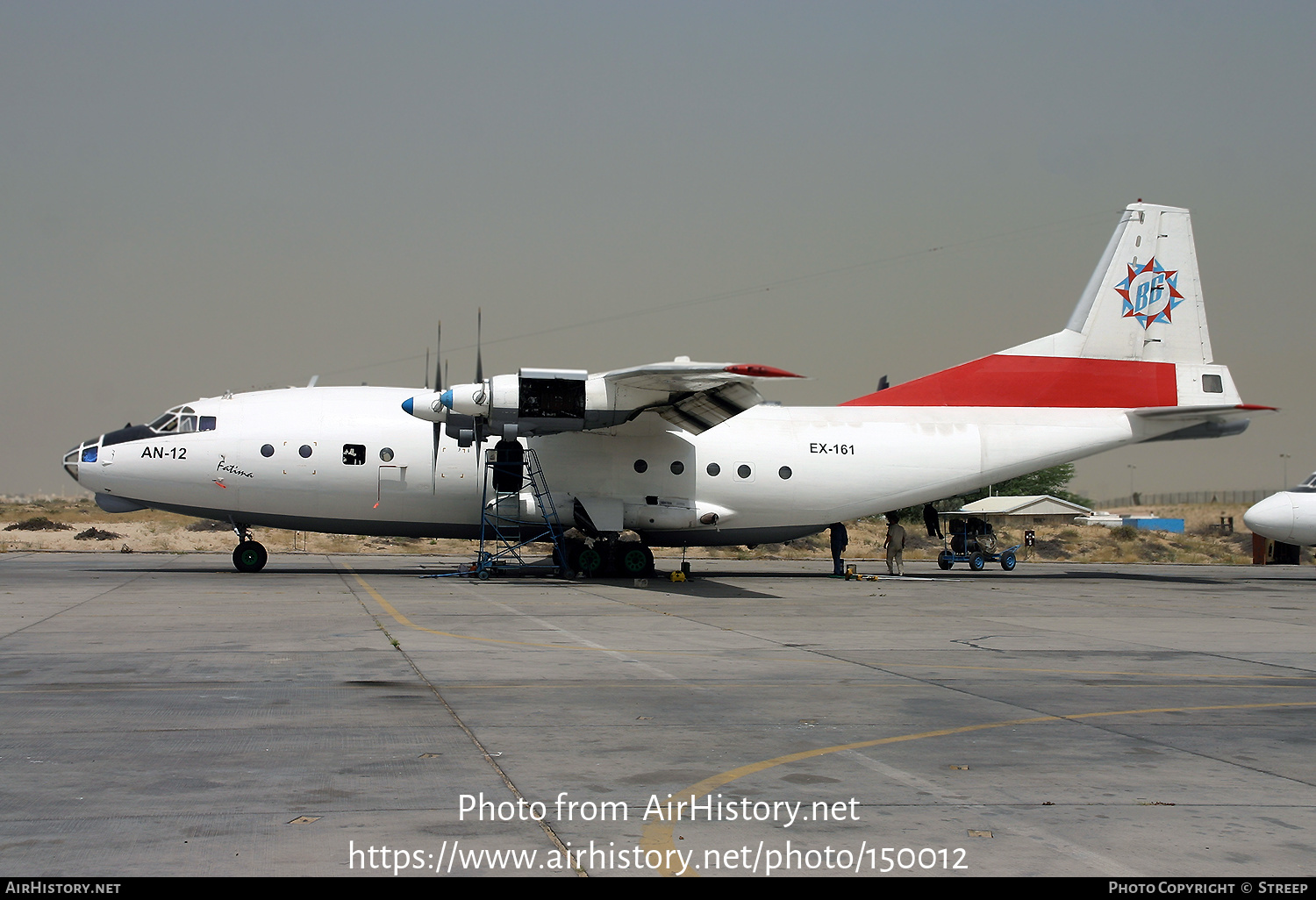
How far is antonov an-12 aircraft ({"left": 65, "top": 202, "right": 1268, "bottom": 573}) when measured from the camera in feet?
75.2

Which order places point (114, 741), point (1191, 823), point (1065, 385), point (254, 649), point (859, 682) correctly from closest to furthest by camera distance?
point (1191, 823), point (114, 741), point (859, 682), point (254, 649), point (1065, 385)

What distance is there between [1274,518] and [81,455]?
2856 centimetres

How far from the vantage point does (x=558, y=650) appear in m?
12.4

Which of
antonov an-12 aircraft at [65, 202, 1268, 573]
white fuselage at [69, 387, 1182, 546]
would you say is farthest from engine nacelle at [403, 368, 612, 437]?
white fuselage at [69, 387, 1182, 546]

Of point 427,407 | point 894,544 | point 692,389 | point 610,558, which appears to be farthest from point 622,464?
point 894,544

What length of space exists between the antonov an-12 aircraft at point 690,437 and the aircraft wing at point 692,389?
54mm

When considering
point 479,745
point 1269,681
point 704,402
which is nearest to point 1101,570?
point 704,402

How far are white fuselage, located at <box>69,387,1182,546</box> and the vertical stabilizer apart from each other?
1744 mm

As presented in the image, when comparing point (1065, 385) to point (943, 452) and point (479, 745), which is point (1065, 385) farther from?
point (479, 745)

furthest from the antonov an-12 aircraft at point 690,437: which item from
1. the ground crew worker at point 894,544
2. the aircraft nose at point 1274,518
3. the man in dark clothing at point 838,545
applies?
the aircraft nose at point 1274,518

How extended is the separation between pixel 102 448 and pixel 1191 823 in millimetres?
23724

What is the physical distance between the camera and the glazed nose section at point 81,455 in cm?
2366

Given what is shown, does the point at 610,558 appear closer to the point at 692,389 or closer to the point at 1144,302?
the point at 692,389

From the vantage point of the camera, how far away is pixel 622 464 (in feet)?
81.3
